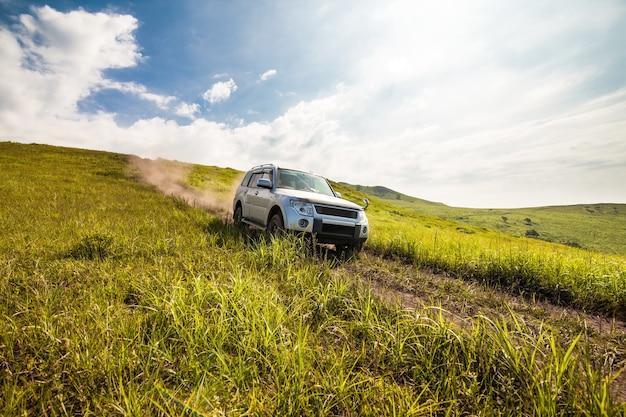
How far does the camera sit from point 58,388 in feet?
6.18

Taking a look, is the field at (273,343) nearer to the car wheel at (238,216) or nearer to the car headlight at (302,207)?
the car headlight at (302,207)

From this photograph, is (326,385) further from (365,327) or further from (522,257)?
(522,257)

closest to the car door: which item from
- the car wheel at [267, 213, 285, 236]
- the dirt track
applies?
the car wheel at [267, 213, 285, 236]

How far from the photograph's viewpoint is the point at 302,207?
6.22 metres

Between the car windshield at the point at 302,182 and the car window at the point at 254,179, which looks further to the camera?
the car window at the point at 254,179

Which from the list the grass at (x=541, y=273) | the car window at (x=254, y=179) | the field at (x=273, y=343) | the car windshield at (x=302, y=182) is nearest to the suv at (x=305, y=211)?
the car windshield at (x=302, y=182)

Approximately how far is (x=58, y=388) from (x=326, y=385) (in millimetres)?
1807

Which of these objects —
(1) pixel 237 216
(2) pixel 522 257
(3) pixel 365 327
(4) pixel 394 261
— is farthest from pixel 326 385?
(1) pixel 237 216

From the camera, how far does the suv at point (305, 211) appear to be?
616cm

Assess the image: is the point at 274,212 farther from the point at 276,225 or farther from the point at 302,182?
the point at 302,182

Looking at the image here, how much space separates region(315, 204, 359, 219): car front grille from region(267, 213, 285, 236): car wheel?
0.88 meters

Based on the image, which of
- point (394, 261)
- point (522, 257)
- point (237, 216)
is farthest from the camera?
point (237, 216)

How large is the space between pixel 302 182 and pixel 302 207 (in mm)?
1928

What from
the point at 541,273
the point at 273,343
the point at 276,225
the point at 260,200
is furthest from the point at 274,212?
the point at 541,273
